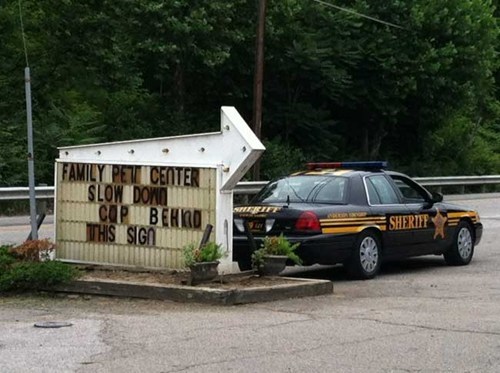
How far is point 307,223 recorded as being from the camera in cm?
1216

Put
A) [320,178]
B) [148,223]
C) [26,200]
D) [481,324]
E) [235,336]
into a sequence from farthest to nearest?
[26,200], [320,178], [148,223], [481,324], [235,336]

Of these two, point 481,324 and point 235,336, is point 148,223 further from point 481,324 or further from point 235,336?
point 481,324

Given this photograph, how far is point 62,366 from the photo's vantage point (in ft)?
23.8

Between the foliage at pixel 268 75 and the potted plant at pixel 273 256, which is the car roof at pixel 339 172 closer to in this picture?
the potted plant at pixel 273 256

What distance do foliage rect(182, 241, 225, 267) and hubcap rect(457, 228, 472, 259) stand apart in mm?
5248

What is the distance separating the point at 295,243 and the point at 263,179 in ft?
69.8

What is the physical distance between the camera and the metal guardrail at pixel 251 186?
2309 centimetres

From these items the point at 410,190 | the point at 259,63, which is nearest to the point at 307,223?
the point at 410,190

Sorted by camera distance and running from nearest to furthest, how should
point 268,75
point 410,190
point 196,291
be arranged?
point 196,291, point 410,190, point 268,75

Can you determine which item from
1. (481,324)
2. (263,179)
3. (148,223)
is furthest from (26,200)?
(481,324)

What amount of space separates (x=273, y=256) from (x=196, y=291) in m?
1.44

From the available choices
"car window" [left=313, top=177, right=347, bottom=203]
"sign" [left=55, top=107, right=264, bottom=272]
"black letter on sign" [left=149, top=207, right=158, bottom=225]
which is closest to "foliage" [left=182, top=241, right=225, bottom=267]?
"sign" [left=55, top=107, right=264, bottom=272]

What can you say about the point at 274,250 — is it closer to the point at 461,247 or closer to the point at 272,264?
the point at 272,264

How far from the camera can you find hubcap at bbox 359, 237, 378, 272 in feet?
41.7
